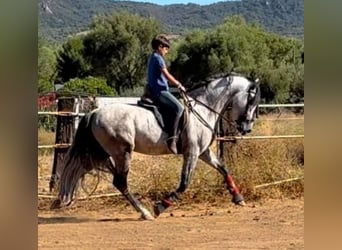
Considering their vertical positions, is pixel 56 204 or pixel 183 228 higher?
pixel 56 204

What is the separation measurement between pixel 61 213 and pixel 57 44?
90 cm

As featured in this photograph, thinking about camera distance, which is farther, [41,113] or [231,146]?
[231,146]

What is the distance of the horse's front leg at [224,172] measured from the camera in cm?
435

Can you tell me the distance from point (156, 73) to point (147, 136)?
348mm

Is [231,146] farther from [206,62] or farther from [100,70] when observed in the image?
[100,70]

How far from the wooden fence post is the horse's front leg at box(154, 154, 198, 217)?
1.89 feet

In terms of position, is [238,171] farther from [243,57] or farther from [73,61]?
[73,61]

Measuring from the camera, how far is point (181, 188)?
4.34 metres

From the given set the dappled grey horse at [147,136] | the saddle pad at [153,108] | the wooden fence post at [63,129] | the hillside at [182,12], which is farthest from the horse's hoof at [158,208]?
the hillside at [182,12]

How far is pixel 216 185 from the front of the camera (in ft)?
14.3

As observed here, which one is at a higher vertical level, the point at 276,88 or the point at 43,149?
the point at 276,88

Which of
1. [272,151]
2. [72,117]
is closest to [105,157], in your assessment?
[72,117]

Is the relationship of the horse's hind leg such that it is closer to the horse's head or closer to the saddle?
the saddle

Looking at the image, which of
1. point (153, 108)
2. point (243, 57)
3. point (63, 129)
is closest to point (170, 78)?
point (153, 108)
